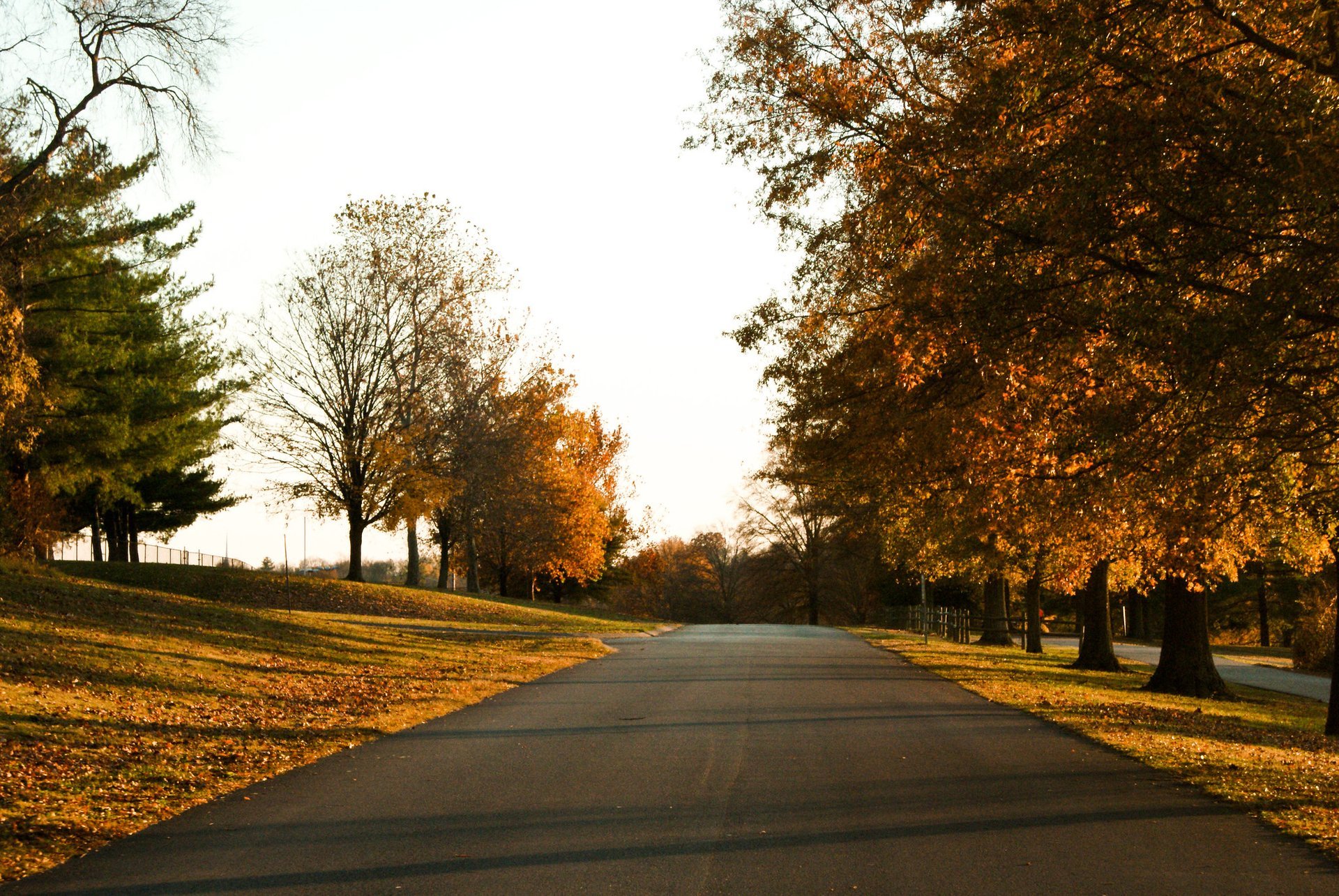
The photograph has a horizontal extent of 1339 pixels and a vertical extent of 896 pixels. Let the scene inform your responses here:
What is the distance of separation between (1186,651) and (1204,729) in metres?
9.32

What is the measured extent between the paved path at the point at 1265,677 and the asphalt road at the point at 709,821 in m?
18.9

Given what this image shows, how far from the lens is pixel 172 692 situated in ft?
47.0

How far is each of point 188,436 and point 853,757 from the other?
1210 inches

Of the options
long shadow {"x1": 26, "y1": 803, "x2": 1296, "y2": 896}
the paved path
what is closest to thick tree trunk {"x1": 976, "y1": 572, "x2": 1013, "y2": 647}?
the paved path

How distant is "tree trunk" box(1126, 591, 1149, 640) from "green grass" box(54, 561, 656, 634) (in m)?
39.4

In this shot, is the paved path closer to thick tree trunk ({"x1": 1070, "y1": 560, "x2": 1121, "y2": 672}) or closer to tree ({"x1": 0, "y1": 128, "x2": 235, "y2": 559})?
thick tree trunk ({"x1": 1070, "y1": 560, "x2": 1121, "y2": 672})

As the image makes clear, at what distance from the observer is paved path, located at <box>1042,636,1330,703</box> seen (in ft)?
98.8

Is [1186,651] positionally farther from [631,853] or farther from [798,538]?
[798,538]

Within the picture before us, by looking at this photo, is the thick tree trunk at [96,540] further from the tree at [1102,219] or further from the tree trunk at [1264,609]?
the tree trunk at [1264,609]

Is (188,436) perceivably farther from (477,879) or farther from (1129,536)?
(477,879)

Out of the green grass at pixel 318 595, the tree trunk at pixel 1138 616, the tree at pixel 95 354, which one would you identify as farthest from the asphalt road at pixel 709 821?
the tree trunk at pixel 1138 616

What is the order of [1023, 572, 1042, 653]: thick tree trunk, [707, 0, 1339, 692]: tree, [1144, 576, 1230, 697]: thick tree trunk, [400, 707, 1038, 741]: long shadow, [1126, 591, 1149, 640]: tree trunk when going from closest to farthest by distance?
[707, 0, 1339, 692]: tree, [400, 707, 1038, 741]: long shadow, [1144, 576, 1230, 697]: thick tree trunk, [1023, 572, 1042, 653]: thick tree trunk, [1126, 591, 1149, 640]: tree trunk

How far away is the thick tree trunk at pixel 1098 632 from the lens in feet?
103

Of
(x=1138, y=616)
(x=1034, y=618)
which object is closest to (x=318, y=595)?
(x=1034, y=618)
